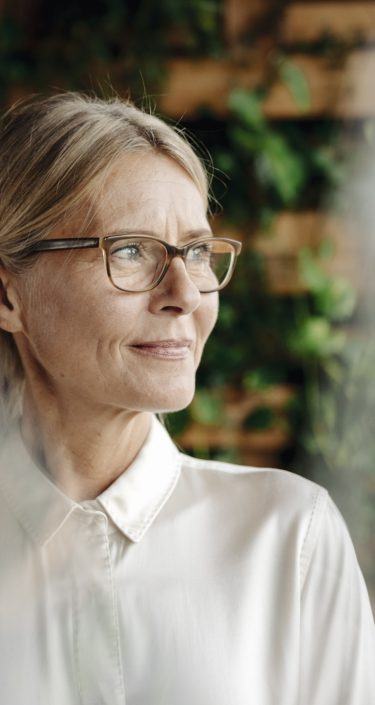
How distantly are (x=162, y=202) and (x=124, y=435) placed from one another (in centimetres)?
34

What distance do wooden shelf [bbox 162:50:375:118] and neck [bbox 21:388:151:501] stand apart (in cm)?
190

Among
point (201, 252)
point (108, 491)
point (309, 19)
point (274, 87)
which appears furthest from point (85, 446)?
point (309, 19)

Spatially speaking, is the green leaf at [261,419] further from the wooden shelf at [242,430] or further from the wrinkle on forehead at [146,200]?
the wrinkle on forehead at [146,200]

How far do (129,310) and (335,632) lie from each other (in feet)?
1.59

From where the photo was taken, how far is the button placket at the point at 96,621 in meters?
1.04

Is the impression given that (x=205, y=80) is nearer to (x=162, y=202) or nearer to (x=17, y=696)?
(x=162, y=202)

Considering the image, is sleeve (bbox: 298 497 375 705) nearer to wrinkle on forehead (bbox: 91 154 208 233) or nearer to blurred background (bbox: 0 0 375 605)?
wrinkle on forehead (bbox: 91 154 208 233)

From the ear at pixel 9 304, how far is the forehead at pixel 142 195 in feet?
0.64

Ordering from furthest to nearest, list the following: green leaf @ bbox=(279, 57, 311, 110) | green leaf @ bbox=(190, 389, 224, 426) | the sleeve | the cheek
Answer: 1. green leaf @ bbox=(190, 389, 224, 426)
2. green leaf @ bbox=(279, 57, 311, 110)
3. the cheek
4. the sleeve

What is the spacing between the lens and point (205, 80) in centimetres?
286

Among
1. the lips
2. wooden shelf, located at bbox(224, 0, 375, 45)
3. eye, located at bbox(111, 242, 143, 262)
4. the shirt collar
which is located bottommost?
the shirt collar

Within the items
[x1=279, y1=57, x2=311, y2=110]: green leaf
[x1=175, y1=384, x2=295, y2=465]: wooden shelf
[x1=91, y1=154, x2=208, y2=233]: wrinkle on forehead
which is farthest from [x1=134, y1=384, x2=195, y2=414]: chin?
[x1=279, y1=57, x2=311, y2=110]: green leaf

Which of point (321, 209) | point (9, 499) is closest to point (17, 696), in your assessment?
point (9, 499)

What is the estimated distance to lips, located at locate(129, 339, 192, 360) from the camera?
1.06m
